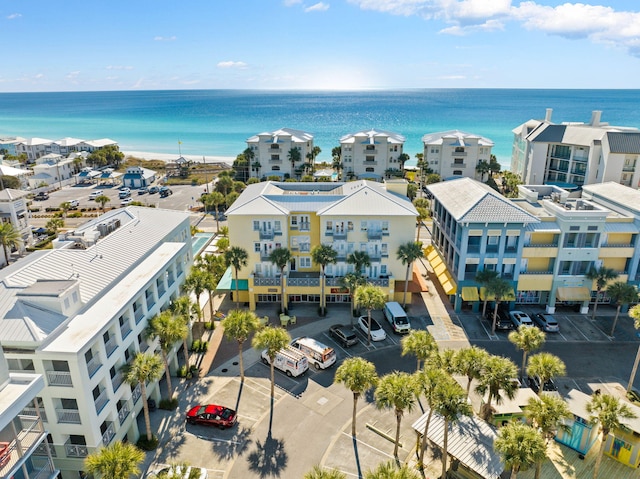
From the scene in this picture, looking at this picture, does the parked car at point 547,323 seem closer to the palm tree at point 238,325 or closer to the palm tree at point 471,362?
the palm tree at point 471,362

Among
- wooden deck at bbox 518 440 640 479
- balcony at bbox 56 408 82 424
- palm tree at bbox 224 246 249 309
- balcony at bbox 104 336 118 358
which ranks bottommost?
wooden deck at bbox 518 440 640 479

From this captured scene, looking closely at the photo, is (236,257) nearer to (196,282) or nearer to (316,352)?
(196,282)

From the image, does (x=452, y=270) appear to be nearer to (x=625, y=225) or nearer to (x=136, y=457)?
(x=625, y=225)

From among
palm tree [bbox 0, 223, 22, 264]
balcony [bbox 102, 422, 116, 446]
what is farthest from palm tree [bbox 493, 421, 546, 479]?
palm tree [bbox 0, 223, 22, 264]

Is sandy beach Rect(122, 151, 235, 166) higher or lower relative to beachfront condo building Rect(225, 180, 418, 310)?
lower

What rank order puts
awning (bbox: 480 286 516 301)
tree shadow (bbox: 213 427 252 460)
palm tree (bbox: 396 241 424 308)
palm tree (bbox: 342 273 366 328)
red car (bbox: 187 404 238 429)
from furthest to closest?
palm tree (bbox: 396 241 424 308) → awning (bbox: 480 286 516 301) → palm tree (bbox: 342 273 366 328) → red car (bbox: 187 404 238 429) → tree shadow (bbox: 213 427 252 460)

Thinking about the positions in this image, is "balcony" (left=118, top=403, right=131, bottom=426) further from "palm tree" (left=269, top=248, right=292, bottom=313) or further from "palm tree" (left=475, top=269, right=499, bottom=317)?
"palm tree" (left=475, top=269, right=499, bottom=317)

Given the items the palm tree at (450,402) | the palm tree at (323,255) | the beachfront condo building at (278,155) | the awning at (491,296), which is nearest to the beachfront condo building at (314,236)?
the palm tree at (323,255)
